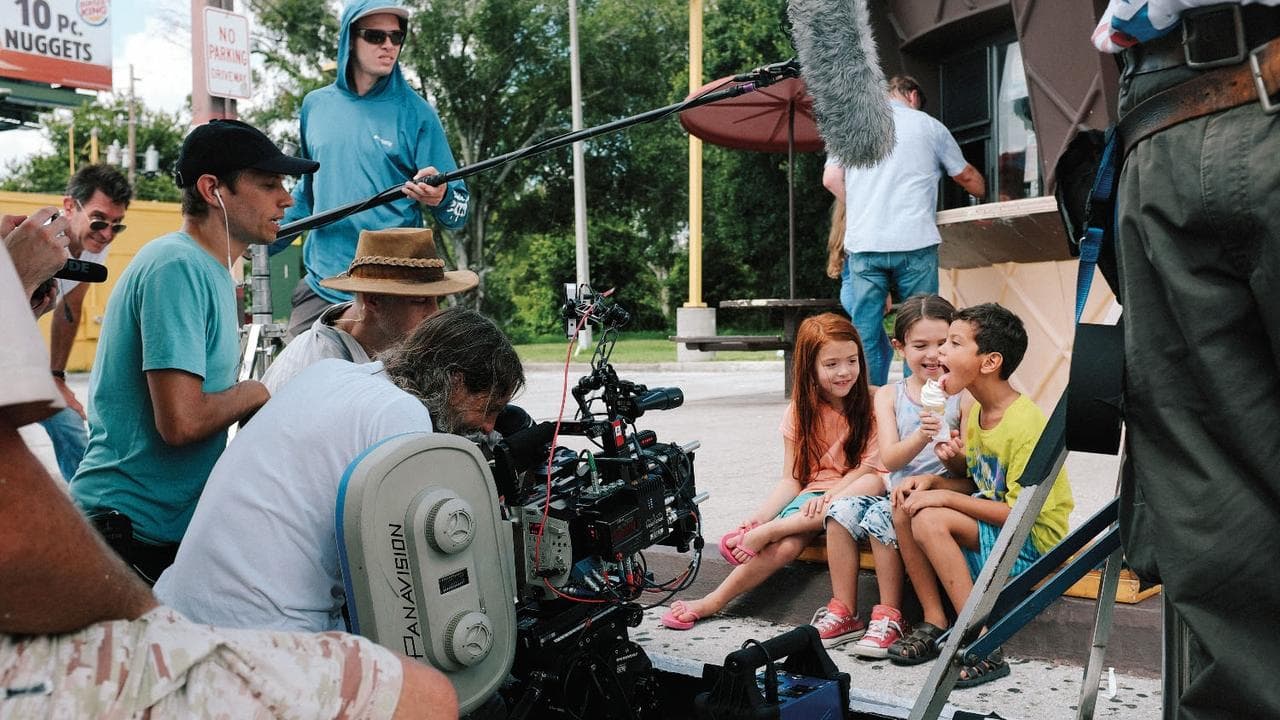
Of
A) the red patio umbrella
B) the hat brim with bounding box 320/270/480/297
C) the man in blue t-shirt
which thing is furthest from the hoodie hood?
the red patio umbrella

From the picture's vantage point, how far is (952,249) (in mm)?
8305

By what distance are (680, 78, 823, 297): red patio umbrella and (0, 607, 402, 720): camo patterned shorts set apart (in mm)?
7683

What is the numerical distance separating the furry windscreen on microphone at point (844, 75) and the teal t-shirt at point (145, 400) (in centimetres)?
167

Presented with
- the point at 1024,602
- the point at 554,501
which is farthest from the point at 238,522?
the point at 1024,602

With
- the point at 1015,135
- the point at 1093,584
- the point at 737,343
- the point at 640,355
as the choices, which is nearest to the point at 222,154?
the point at 1093,584

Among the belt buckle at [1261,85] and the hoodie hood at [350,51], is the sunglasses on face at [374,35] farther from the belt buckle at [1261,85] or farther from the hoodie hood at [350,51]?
the belt buckle at [1261,85]

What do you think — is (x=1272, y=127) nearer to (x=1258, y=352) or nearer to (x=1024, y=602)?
(x=1258, y=352)

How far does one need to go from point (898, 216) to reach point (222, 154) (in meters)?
3.68

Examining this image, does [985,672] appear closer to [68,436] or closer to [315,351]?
[315,351]

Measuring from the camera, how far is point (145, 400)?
292cm

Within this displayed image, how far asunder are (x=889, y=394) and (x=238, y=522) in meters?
2.55

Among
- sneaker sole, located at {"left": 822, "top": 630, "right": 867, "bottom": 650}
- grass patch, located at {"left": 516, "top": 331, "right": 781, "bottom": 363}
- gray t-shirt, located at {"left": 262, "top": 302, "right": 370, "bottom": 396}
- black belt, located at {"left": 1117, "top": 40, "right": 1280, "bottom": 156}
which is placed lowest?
grass patch, located at {"left": 516, "top": 331, "right": 781, "bottom": 363}

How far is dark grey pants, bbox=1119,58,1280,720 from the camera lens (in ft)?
4.87

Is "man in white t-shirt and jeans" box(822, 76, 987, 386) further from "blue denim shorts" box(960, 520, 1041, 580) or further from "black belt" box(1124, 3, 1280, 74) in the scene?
"black belt" box(1124, 3, 1280, 74)
